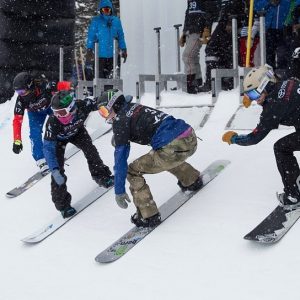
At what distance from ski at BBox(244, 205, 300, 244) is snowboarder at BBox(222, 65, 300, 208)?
0.11 metres

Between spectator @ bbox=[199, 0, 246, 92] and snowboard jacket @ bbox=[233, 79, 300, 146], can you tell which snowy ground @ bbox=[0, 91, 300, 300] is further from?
spectator @ bbox=[199, 0, 246, 92]

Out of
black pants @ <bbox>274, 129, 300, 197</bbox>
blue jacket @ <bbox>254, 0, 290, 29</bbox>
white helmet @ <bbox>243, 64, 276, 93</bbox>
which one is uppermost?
blue jacket @ <bbox>254, 0, 290, 29</bbox>

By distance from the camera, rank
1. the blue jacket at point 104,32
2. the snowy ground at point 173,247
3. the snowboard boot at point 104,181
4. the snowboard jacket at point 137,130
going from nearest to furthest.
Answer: the snowy ground at point 173,247
the snowboard jacket at point 137,130
the snowboard boot at point 104,181
the blue jacket at point 104,32

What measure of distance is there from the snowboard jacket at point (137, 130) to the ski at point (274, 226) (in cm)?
124

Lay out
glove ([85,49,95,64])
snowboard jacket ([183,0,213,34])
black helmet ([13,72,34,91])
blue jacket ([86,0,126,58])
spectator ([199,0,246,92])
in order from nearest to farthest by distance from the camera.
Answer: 1. black helmet ([13,72,34,91])
2. spectator ([199,0,246,92])
3. snowboard jacket ([183,0,213,34])
4. blue jacket ([86,0,126,58])
5. glove ([85,49,95,64])

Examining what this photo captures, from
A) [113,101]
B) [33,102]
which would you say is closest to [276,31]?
[113,101]

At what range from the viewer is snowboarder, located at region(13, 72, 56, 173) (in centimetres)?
739

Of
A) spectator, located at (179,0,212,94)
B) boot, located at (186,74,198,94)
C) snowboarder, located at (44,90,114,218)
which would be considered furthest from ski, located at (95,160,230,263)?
spectator, located at (179,0,212,94)

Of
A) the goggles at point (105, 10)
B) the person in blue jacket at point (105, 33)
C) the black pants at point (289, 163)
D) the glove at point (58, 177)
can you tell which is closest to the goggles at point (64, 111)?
the glove at point (58, 177)

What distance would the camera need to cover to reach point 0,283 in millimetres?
5090

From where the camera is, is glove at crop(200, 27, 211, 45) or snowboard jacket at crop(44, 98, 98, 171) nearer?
snowboard jacket at crop(44, 98, 98, 171)

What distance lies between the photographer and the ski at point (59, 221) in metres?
5.84

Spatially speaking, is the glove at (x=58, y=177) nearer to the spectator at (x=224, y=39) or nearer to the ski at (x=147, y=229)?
the ski at (x=147, y=229)

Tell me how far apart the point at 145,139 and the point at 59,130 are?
1.51 m
